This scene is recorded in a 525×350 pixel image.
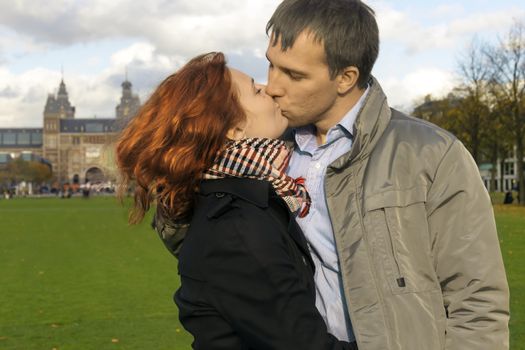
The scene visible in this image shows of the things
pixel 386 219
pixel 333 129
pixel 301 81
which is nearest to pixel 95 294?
pixel 333 129

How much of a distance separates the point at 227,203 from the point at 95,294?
9324mm

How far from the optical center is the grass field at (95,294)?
7961 millimetres

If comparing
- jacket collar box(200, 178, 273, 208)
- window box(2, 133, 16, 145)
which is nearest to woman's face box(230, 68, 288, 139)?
jacket collar box(200, 178, 273, 208)

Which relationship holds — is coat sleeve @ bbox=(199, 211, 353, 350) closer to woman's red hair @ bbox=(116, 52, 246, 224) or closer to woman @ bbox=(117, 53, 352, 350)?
woman @ bbox=(117, 53, 352, 350)

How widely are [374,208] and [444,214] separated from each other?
0.69ft

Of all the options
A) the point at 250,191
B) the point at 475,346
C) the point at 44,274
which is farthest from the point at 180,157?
the point at 44,274

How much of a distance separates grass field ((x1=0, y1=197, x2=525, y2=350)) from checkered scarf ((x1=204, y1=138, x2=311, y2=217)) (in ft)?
3.20

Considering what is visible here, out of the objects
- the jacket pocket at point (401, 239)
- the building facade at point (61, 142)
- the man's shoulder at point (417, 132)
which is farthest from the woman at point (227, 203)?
the building facade at point (61, 142)

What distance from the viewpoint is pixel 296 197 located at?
2.28 meters

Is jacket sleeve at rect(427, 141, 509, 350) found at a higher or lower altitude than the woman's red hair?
lower

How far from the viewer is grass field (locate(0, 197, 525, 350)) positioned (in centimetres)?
796

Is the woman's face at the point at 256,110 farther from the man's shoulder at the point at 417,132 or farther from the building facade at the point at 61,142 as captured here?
the building facade at the point at 61,142

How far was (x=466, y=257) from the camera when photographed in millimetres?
2260

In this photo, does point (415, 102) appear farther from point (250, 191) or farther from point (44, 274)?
point (250, 191)
